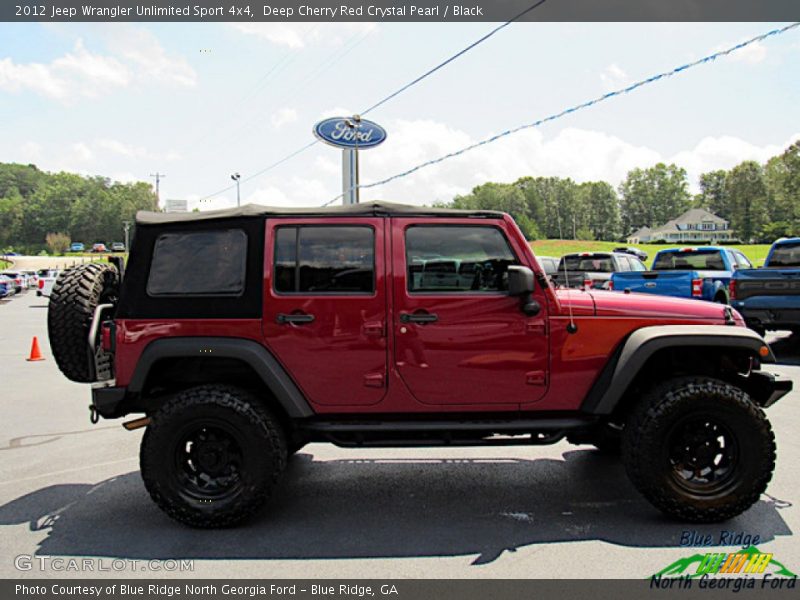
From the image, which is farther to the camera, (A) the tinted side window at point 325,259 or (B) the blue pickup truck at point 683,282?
(B) the blue pickup truck at point 683,282

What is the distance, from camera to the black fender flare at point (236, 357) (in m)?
3.89

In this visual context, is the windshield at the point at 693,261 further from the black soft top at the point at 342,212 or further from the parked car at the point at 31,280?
the parked car at the point at 31,280

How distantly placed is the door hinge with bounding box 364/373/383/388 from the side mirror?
1006mm

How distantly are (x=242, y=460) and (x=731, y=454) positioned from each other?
3092mm

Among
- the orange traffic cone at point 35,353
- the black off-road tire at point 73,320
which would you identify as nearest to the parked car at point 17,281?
the orange traffic cone at point 35,353

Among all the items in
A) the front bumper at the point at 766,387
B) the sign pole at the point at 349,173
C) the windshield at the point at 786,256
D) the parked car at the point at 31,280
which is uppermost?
the sign pole at the point at 349,173

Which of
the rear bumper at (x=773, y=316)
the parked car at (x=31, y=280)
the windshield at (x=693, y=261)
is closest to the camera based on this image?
the rear bumper at (x=773, y=316)

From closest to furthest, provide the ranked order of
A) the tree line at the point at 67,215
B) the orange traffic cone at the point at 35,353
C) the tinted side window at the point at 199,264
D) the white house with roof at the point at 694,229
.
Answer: the tinted side window at the point at 199,264 < the orange traffic cone at the point at 35,353 < the tree line at the point at 67,215 < the white house with roof at the point at 694,229

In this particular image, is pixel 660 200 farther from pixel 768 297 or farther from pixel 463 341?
pixel 463 341

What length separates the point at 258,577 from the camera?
3273mm

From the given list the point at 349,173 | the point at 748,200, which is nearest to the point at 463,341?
the point at 349,173

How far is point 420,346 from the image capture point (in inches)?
156

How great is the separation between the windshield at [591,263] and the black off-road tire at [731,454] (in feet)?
37.5

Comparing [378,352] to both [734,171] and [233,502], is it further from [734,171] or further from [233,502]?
[734,171]
